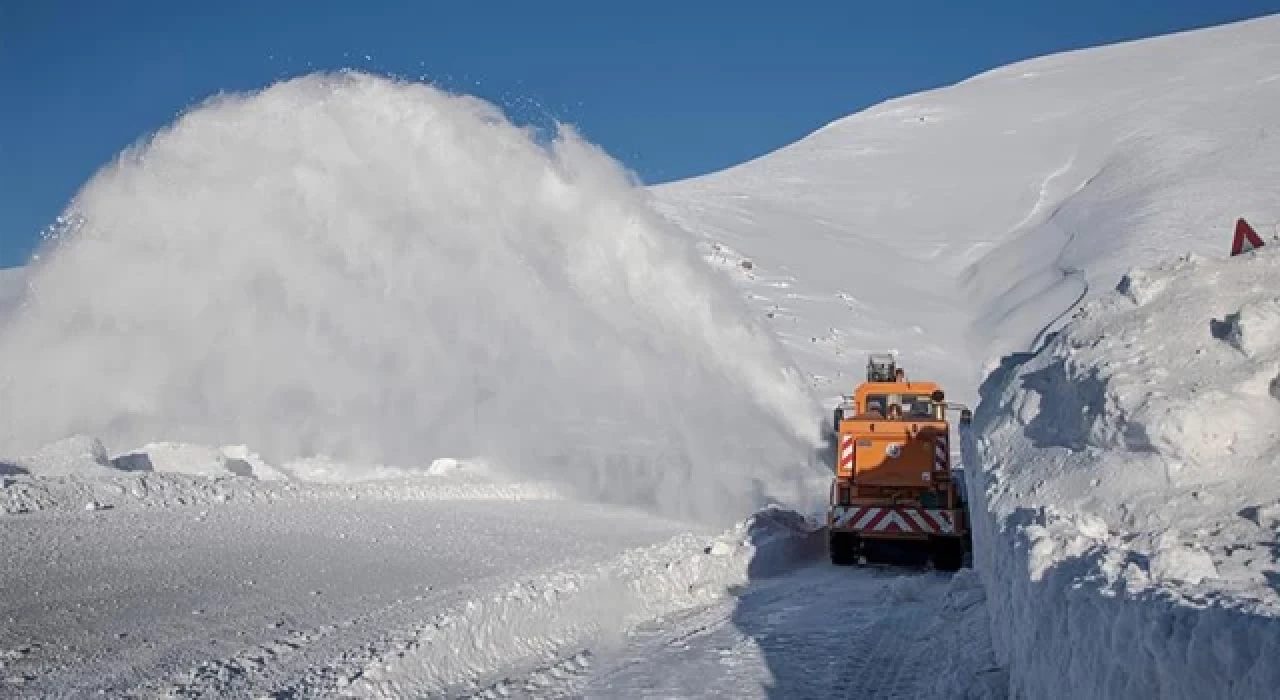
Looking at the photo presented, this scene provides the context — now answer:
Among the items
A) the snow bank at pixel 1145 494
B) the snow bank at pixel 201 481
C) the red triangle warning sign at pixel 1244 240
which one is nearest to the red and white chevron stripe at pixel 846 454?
the snow bank at pixel 1145 494

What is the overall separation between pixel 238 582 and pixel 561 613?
2.86 metres

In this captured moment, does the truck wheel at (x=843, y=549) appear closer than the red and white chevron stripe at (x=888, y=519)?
No

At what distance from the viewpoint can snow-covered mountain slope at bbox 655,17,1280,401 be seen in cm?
3478

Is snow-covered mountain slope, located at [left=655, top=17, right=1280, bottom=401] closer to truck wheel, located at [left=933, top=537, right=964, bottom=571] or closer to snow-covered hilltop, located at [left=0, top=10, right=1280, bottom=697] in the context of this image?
snow-covered hilltop, located at [left=0, top=10, right=1280, bottom=697]

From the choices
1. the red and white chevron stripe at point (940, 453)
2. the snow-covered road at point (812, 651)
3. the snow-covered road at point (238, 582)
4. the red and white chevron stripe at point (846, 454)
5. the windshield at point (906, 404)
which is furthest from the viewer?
the windshield at point (906, 404)

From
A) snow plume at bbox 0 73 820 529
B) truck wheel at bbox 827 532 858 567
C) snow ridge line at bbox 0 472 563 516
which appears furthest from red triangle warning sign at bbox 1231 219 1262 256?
snow ridge line at bbox 0 472 563 516

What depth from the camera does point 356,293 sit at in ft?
59.2

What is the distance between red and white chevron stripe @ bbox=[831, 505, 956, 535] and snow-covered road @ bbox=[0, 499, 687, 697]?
8.02ft

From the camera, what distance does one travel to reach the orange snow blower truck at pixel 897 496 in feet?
37.3

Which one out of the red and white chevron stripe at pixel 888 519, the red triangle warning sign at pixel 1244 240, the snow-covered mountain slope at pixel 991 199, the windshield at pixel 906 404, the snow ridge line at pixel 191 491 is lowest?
the red and white chevron stripe at pixel 888 519

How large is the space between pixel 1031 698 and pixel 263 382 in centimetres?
1499

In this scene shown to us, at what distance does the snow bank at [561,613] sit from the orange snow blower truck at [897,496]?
0.84 meters

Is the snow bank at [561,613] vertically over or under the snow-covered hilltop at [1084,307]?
under

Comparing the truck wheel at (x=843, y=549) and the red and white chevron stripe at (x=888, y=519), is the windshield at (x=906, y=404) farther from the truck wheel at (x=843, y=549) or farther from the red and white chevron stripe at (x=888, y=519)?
the truck wheel at (x=843, y=549)
